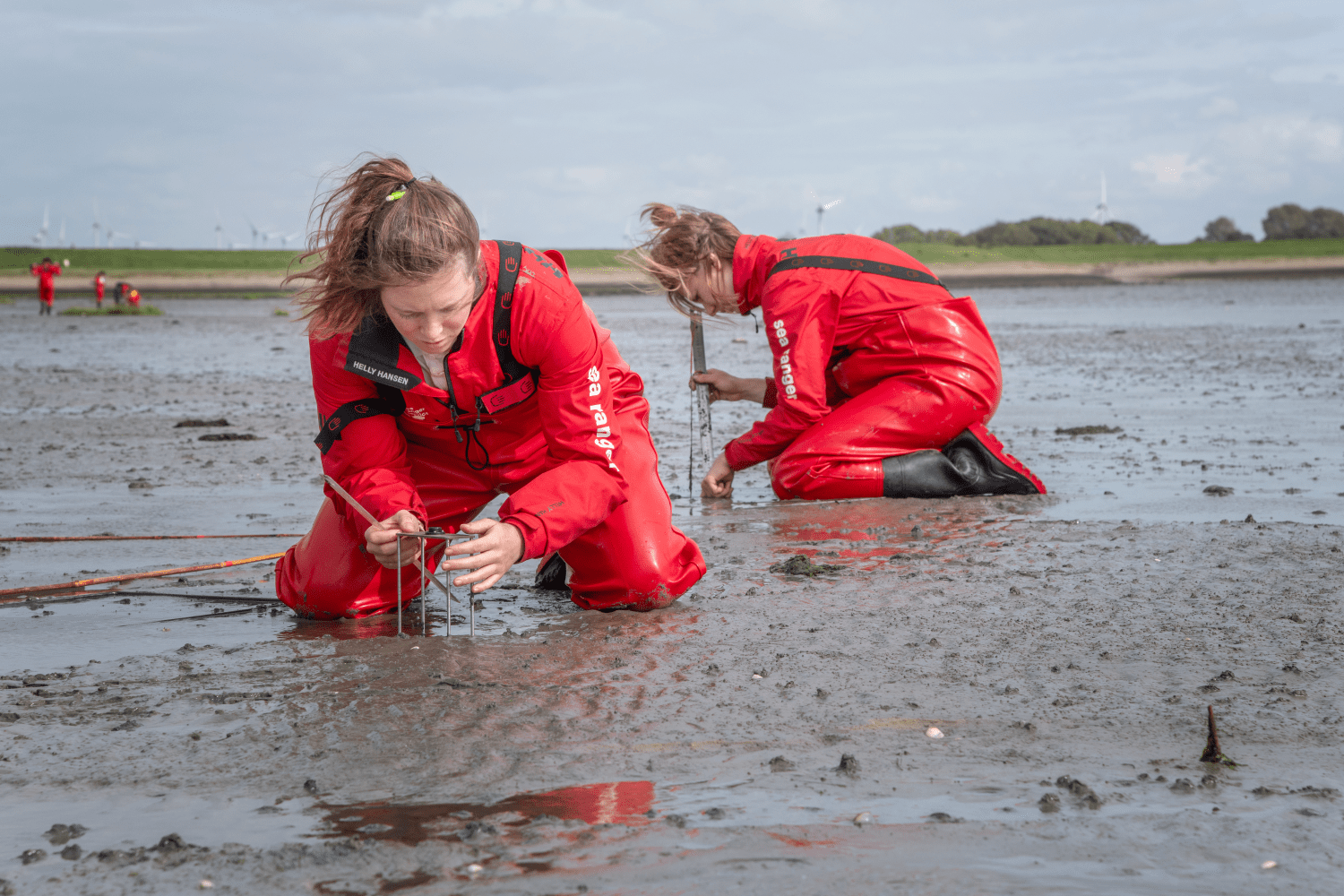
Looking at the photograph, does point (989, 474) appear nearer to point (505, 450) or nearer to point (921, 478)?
point (921, 478)

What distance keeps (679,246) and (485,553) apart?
10.00ft

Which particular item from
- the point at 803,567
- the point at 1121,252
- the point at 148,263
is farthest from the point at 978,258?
the point at 803,567

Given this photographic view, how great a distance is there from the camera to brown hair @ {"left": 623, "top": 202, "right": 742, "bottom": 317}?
5879mm

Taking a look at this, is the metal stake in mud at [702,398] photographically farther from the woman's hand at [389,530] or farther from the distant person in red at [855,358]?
the woman's hand at [389,530]

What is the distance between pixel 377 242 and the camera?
3059 mm

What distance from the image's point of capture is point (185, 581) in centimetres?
441

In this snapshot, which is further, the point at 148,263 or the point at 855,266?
the point at 148,263

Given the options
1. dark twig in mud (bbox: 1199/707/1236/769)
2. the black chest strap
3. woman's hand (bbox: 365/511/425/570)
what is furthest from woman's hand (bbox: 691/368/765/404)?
dark twig in mud (bbox: 1199/707/1236/769)

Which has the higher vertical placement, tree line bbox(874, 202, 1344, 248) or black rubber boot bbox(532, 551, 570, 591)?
tree line bbox(874, 202, 1344, 248)

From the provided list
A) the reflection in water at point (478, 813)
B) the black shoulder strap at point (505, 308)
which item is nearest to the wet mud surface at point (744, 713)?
the reflection in water at point (478, 813)

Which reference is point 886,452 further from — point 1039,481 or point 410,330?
point 410,330

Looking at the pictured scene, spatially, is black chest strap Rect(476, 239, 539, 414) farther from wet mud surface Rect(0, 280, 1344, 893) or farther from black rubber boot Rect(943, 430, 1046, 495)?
black rubber boot Rect(943, 430, 1046, 495)

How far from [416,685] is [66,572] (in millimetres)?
2183

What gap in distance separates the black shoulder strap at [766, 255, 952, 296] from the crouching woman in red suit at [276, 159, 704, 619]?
68.7 inches
